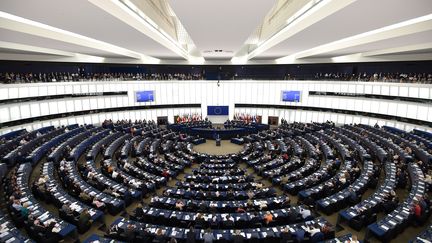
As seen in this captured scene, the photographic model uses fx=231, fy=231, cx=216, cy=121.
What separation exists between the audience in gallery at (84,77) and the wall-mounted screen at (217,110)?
5719 millimetres

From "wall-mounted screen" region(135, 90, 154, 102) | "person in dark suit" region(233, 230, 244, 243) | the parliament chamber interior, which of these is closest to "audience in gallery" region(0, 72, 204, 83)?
the parliament chamber interior

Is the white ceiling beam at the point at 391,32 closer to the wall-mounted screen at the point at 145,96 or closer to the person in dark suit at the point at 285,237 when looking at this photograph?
the person in dark suit at the point at 285,237

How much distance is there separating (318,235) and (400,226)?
4.45 m

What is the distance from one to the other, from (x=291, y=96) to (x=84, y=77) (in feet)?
105

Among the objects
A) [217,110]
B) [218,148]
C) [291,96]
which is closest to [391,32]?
[218,148]

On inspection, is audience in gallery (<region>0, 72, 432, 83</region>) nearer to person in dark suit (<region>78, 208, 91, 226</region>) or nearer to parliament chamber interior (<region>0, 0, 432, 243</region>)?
parliament chamber interior (<region>0, 0, 432, 243</region>)

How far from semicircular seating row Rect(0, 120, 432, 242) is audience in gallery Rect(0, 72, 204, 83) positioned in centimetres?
707

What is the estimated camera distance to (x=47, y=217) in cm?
1148

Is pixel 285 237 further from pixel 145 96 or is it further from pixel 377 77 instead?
pixel 145 96

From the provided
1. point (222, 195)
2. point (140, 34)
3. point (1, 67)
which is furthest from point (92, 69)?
point (222, 195)

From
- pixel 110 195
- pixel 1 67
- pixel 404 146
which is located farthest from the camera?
pixel 1 67

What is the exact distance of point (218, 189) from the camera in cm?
1548

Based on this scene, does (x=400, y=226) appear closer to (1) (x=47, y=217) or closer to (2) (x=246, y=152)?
(2) (x=246, y=152)

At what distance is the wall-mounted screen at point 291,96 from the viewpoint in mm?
37156
